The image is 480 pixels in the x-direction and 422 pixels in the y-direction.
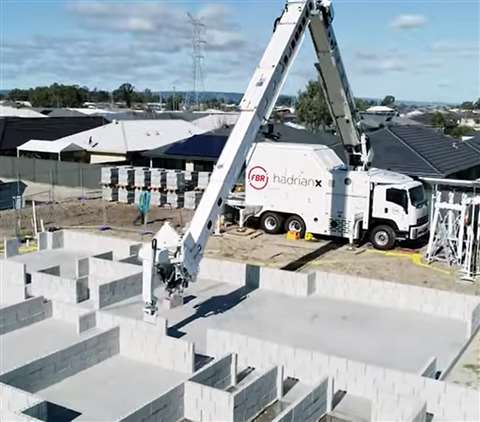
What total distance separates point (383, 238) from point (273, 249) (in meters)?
3.82

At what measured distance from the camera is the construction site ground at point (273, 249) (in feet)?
61.9

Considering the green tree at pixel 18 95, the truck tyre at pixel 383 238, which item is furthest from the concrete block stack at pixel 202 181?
the green tree at pixel 18 95

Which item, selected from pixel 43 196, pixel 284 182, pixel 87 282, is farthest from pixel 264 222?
pixel 43 196

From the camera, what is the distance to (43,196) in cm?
3247

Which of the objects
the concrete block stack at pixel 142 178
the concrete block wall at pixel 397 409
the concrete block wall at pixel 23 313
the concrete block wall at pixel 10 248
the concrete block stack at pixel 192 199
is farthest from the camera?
the concrete block stack at pixel 142 178

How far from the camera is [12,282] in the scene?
1564cm

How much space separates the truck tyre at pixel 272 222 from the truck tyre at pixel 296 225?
10.7 inches

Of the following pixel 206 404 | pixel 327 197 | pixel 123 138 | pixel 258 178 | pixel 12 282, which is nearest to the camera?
pixel 206 404

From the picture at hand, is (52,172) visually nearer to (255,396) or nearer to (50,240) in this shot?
(50,240)

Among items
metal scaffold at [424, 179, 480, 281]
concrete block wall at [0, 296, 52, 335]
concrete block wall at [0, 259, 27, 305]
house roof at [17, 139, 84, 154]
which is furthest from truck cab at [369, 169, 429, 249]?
house roof at [17, 139, 84, 154]

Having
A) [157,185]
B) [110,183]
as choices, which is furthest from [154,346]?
[110,183]

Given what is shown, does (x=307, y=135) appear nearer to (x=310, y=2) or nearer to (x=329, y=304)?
(x=310, y=2)

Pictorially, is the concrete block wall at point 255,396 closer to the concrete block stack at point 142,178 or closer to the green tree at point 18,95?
the concrete block stack at point 142,178

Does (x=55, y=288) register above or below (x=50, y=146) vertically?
below
